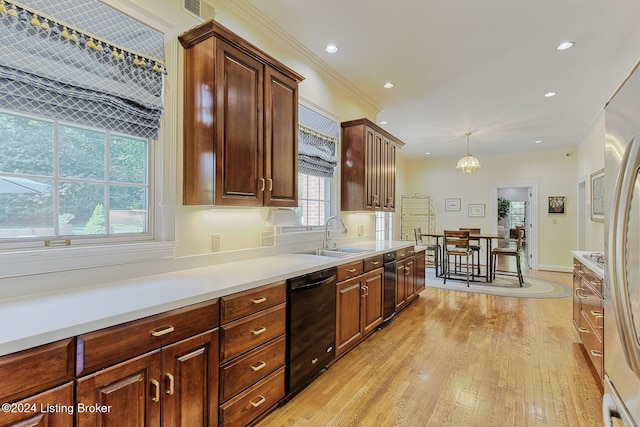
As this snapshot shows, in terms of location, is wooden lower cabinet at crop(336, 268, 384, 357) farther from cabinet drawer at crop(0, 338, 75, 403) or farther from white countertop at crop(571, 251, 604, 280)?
cabinet drawer at crop(0, 338, 75, 403)

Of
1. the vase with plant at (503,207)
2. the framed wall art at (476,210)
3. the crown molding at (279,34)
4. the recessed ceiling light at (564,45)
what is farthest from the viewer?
the vase with plant at (503,207)

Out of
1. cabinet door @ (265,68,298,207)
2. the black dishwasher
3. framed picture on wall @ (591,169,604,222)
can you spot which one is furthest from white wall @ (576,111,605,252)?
cabinet door @ (265,68,298,207)

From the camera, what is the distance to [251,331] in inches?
70.9

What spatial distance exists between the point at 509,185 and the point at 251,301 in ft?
25.0

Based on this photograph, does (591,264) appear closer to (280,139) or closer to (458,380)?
(458,380)

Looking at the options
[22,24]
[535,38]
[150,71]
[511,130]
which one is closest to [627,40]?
[535,38]

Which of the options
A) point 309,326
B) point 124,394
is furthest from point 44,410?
point 309,326

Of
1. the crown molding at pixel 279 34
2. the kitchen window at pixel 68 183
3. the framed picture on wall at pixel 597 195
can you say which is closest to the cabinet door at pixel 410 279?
the crown molding at pixel 279 34

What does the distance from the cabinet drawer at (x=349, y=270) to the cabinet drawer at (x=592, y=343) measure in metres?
1.81

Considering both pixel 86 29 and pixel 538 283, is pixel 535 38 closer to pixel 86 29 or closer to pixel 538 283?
pixel 86 29

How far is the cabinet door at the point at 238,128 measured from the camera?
2.00 meters

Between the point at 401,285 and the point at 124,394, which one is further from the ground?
the point at 124,394

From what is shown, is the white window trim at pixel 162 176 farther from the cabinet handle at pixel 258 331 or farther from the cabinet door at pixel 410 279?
the cabinet door at pixel 410 279

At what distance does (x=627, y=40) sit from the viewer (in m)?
2.78
